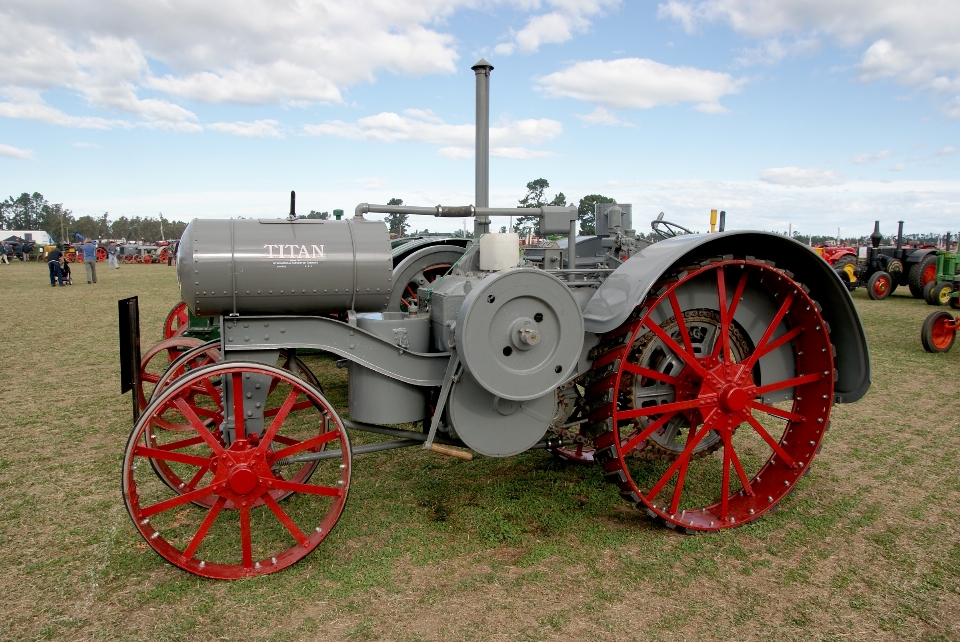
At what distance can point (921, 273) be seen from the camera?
1533 centimetres

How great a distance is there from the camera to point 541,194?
250 inches

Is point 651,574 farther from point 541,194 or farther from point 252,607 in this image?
point 541,194

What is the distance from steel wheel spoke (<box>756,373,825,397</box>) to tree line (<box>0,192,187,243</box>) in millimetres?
79024

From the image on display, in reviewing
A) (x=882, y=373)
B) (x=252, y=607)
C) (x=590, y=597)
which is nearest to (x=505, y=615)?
(x=590, y=597)

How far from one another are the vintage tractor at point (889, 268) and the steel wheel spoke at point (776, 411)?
45.3 feet

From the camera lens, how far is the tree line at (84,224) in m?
75.3

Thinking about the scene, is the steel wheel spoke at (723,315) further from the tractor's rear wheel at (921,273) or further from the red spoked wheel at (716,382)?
the tractor's rear wheel at (921,273)

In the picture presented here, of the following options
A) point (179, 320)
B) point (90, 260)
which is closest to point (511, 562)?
point (179, 320)

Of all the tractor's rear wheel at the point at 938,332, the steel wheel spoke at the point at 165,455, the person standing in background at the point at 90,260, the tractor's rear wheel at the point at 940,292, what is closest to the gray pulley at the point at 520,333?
the steel wheel spoke at the point at 165,455

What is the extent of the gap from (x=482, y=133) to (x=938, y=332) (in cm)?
741

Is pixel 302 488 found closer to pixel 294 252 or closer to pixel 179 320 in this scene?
pixel 294 252

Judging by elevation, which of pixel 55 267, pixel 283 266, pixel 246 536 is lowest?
pixel 246 536

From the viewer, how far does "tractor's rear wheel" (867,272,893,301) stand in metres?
15.5

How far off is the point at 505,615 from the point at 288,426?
10.1ft
